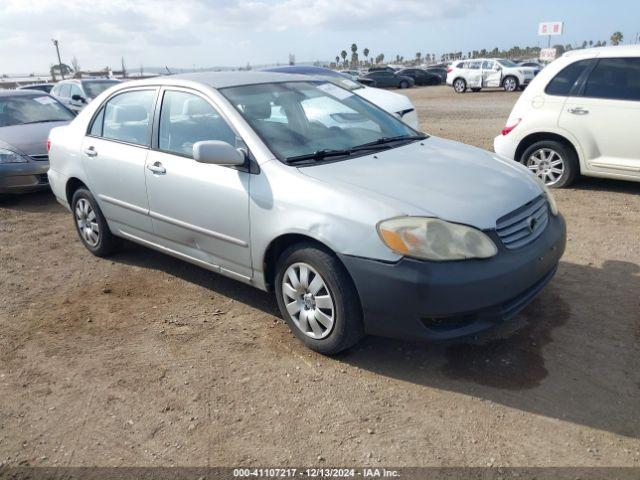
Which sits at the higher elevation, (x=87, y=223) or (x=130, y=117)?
(x=130, y=117)

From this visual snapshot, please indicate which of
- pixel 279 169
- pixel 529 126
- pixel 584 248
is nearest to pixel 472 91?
pixel 529 126

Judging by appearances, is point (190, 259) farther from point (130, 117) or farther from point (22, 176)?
point (22, 176)

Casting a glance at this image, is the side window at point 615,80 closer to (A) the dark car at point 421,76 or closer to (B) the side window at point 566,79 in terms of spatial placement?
(B) the side window at point 566,79

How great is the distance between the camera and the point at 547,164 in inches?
267

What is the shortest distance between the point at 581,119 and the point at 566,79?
0.58 meters

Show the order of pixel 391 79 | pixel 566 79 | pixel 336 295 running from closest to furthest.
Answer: pixel 336 295
pixel 566 79
pixel 391 79

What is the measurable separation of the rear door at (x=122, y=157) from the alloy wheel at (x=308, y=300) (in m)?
1.58

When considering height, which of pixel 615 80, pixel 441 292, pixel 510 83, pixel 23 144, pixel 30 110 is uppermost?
pixel 615 80

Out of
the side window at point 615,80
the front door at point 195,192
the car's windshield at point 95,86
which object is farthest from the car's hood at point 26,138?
the side window at point 615,80

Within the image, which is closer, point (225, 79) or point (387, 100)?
point (225, 79)

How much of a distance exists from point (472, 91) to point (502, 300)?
92.3 ft

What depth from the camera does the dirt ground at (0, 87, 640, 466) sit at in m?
2.69

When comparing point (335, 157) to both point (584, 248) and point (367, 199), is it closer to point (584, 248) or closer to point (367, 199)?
point (367, 199)

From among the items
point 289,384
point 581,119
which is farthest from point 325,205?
point 581,119
